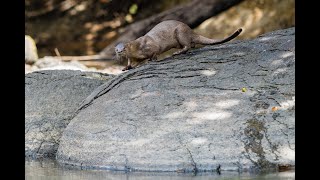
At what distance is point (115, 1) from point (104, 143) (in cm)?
1013

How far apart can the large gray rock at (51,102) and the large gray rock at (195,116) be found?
47cm

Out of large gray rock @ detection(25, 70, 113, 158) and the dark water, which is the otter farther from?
the dark water

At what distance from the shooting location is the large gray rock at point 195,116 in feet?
23.6

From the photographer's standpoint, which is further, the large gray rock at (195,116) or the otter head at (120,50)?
the otter head at (120,50)

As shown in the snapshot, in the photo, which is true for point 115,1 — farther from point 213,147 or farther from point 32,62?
point 213,147

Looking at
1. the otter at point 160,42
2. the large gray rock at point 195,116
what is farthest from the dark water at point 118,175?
the otter at point 160,42

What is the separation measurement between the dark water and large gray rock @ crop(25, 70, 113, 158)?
0.71 metres

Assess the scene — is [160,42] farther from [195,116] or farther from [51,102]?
[195,116]

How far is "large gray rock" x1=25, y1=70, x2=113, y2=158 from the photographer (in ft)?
28.2

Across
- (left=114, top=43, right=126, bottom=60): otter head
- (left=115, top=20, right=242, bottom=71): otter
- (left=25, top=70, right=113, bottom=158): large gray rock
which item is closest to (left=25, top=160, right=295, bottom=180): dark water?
(left=25, top=70, right=113, bottom=158): large gray rock

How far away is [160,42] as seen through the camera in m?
9.04

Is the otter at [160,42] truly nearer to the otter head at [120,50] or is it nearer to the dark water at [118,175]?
the otter head at [120,50]

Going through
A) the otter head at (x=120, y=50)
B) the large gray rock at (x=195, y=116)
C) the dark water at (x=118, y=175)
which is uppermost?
the otter head at (x=120, y=50)

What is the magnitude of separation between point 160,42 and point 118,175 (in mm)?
2414
